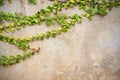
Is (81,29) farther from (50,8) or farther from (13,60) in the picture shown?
(13,60)

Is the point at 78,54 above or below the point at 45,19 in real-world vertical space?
below

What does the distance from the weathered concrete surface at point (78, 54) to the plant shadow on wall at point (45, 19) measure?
8 cm

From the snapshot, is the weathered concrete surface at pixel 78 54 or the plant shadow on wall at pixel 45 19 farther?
the weathered concrete surface at pixel 78 54

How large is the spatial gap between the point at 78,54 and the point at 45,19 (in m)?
0.82

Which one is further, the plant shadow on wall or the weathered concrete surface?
the weathered concrete surface

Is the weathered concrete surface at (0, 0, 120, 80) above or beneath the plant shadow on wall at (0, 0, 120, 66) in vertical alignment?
beneath

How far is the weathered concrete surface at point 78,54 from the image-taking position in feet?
13.2

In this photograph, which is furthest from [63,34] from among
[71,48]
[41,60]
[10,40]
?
[10,40]

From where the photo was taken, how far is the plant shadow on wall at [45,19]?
391 cm

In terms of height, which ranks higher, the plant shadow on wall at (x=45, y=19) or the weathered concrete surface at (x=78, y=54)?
the plant shadow on wall at (x=45, y=19)

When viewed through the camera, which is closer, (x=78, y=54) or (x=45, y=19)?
(x=45, y=19)

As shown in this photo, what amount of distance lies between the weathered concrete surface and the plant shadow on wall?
0.25 feet

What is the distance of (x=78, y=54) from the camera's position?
4.09 metres

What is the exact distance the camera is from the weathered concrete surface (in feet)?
13.2
